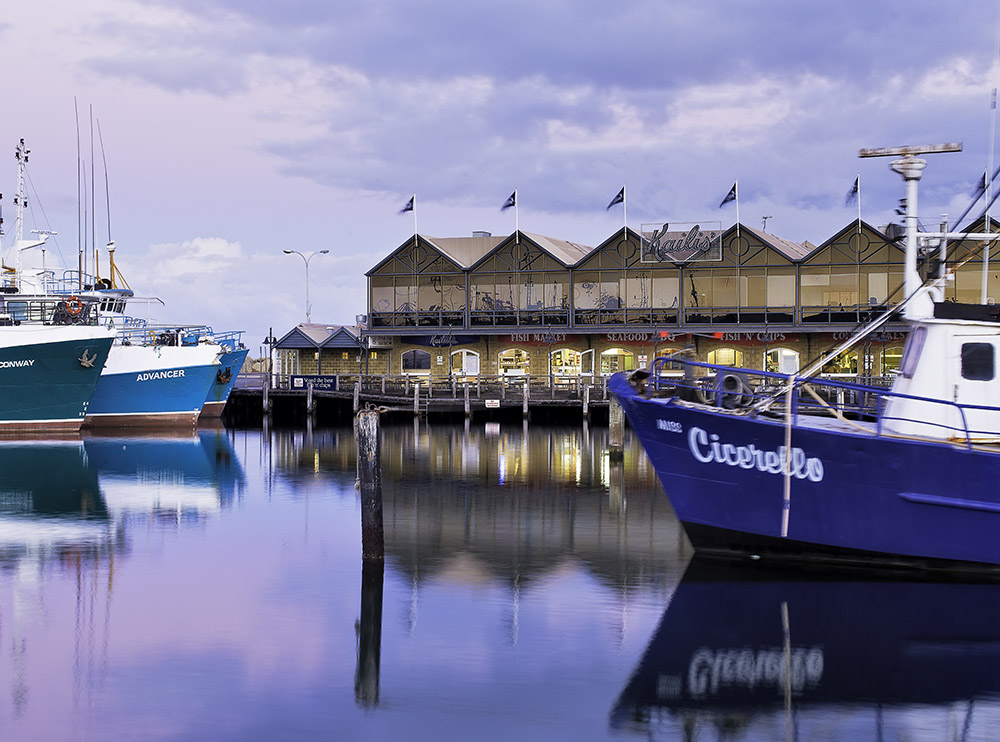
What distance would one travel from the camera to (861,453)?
14453 mm

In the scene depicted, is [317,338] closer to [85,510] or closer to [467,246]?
[467,246]

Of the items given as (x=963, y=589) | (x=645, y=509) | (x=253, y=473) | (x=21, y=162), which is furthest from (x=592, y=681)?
(x=21, y=162)

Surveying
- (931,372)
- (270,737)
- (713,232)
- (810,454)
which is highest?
(713,232)

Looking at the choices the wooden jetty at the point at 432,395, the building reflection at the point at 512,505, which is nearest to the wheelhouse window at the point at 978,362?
the building reflection at the point at 512,505

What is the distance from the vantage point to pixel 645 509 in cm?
2205

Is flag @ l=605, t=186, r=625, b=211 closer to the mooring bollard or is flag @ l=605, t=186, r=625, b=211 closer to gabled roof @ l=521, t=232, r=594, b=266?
gabled roof @ l=521, t=232, r=594, b=266

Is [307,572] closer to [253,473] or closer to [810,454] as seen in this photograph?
[810,454]

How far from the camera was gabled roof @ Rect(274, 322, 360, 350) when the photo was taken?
56156mm

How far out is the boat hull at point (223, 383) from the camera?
159 feet

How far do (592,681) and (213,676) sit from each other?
3843 mm

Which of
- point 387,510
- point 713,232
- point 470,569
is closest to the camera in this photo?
point 470,569

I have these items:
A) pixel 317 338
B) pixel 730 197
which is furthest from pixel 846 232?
pixel 317 338

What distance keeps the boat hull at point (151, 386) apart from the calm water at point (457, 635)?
22080 millimetres

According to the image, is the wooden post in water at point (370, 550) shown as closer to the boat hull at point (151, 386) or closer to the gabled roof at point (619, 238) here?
the boat hull at point (151, 386)
